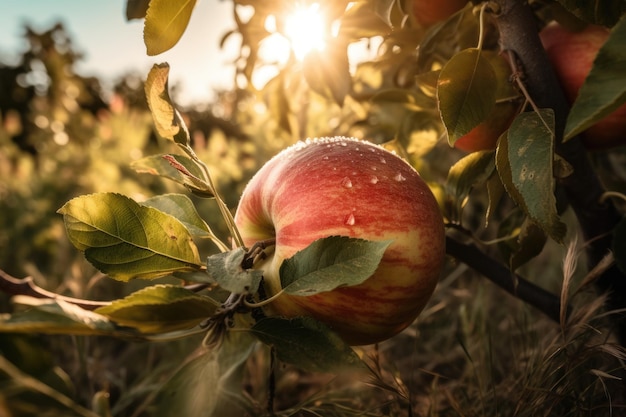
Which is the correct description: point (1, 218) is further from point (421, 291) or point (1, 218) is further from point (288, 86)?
point (421, 291)

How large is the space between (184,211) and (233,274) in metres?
0.22

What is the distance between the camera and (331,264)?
538mm

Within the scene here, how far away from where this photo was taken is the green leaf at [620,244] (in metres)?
0.70

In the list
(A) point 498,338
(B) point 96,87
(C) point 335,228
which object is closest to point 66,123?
(A) point 498,338

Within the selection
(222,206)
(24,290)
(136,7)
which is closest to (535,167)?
(222,206)

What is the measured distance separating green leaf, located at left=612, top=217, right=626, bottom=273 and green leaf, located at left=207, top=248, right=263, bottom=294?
0.49m

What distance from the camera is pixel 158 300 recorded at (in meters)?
0.49

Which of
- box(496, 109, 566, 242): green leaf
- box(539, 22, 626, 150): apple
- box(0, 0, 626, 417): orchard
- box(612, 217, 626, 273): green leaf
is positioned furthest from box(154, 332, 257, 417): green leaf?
box(539, 22, 626, 150): apple

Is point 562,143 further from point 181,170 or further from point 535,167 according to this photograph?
point 181,170

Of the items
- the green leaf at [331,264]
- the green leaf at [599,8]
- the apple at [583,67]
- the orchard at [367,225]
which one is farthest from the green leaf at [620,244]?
the green leaf at [331,264]

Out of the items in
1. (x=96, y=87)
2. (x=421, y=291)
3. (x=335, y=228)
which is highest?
(x=335, y=228)

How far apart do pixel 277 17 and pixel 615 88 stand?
0.74 meters

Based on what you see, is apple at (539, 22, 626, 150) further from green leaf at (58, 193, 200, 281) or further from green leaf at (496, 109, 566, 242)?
green leaf at (58, 193, 200, 281)

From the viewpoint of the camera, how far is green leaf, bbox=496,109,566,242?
0.57 meters
